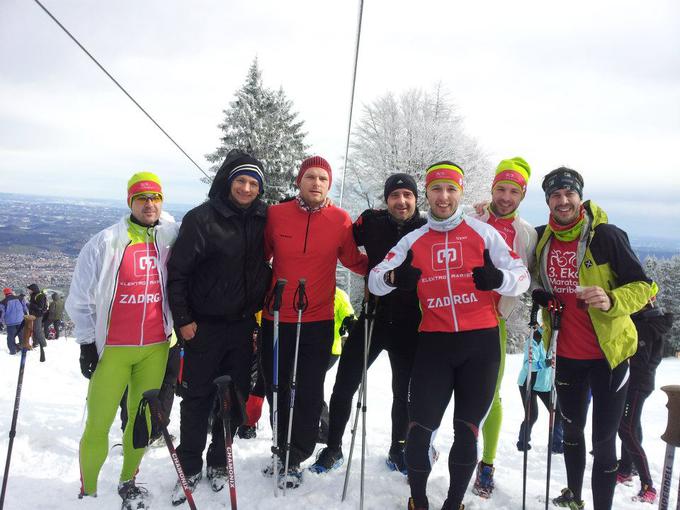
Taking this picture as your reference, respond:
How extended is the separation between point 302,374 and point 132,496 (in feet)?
4.94

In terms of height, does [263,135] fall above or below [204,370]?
above

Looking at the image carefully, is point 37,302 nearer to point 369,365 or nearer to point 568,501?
point 369,365

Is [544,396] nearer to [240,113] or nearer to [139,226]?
[139,226]

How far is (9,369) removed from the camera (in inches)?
310

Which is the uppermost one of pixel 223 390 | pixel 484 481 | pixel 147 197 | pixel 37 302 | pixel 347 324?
pixel 147 197

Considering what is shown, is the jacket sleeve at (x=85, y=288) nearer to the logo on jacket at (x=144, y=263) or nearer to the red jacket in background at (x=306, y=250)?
the logo on jacket at (x=144, y=263)

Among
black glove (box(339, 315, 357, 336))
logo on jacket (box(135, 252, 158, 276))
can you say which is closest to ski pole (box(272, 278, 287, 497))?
black glove (box(339, 315, 357, 336))

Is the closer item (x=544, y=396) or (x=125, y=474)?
(x=125, y=474)

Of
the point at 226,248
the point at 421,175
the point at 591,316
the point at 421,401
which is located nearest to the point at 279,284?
the point at 226,248

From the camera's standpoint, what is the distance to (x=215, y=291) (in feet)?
11.0

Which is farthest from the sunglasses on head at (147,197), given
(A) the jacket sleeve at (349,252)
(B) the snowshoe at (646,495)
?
(B) the snowshoe at (646,495)

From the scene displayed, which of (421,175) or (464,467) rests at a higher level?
Answer: (421,175)

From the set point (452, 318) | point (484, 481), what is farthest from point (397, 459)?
point (452, 318)

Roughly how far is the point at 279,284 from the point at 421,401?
4.23ft
